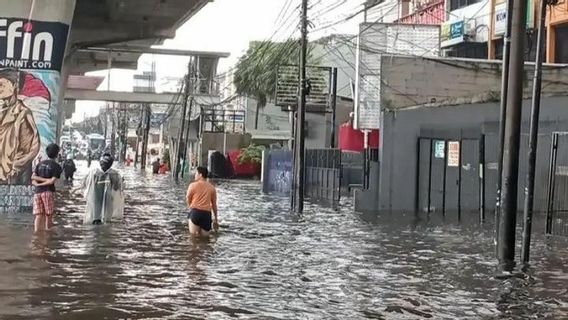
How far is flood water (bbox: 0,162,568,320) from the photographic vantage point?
27.4 feet

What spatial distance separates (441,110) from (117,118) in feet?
309

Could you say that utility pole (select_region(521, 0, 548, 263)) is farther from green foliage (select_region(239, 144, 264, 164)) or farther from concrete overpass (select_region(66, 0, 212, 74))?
green foliage (select_region(239, 144, 264, 164))

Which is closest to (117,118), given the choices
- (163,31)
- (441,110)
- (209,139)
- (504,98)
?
(209,139)

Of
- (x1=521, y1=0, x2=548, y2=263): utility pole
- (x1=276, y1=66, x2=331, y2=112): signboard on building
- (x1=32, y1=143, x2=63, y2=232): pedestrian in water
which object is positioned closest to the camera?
(x1=521, y1=0, x2=548, y2=263): utility pole

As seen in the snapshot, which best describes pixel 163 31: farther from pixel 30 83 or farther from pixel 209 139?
pixel 209 139

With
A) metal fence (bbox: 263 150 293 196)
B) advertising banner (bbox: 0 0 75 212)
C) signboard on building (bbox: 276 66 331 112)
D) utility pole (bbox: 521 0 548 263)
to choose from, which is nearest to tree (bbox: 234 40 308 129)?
signboard on building (bbox: 276 66 331 112)

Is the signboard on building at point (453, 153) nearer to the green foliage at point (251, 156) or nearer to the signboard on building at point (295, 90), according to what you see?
the signboard on building at point (295, 90)

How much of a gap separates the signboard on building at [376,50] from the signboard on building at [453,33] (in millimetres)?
6425

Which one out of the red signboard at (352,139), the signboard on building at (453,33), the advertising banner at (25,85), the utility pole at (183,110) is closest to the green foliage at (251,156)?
the utility pole at (183,110)

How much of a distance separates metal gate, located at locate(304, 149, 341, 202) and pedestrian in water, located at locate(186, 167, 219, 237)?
11.5 m

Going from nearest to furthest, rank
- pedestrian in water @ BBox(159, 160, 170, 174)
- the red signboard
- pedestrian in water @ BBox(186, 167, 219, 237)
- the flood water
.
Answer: the flood water → pedestrian in water @ BBox(186, 167, 219, 237) → the red signboard → pedestrian in water @ BBox(159, 160, 170, 174)

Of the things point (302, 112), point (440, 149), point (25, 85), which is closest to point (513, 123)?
point (302, 112)

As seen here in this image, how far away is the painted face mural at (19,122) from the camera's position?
1847cm

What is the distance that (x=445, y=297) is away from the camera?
9297 mm
